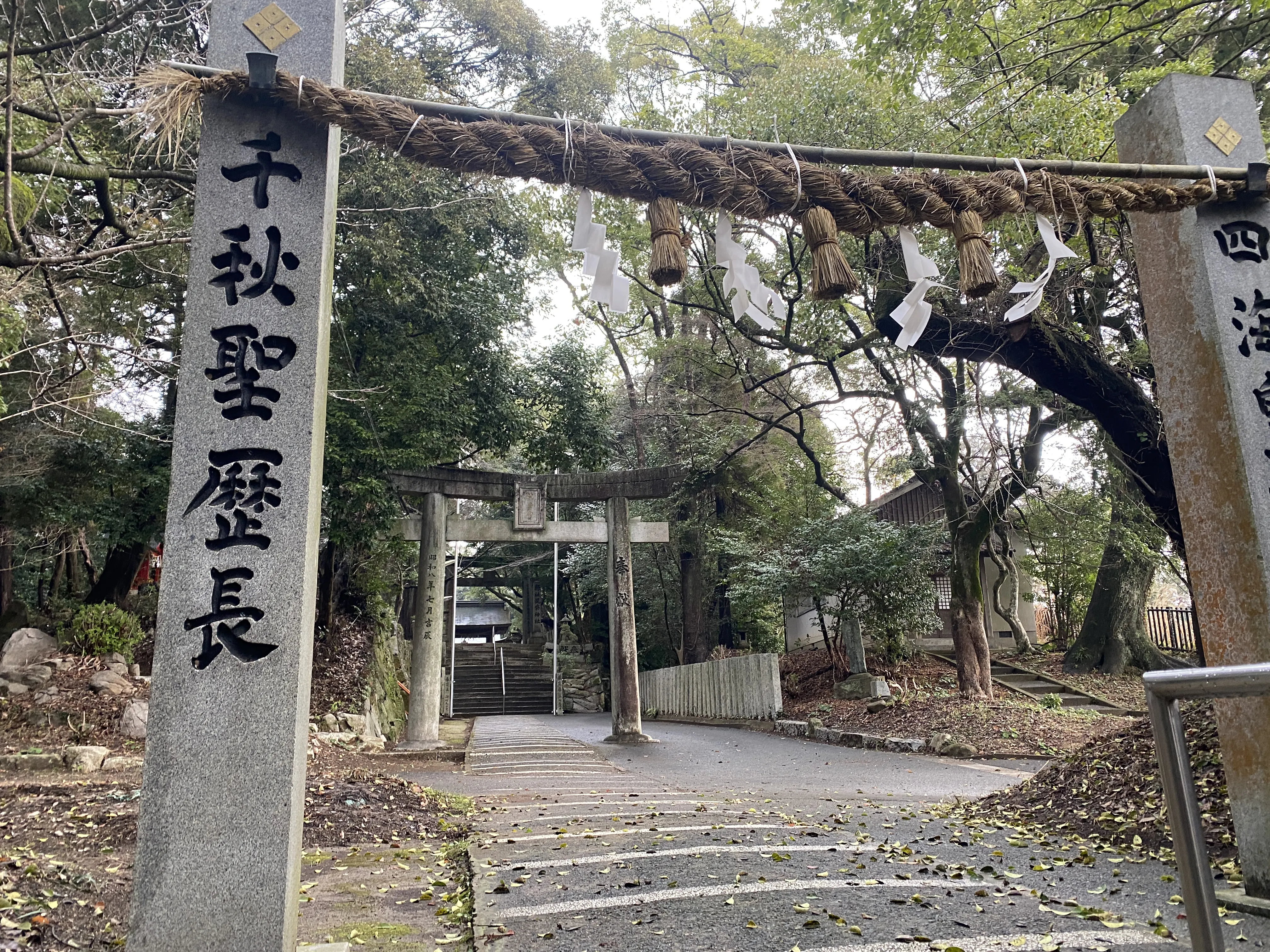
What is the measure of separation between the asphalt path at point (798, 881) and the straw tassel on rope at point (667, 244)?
8.18 ft

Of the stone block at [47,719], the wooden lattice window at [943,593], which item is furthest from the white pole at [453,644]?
the wooden lattice window at [943,593]

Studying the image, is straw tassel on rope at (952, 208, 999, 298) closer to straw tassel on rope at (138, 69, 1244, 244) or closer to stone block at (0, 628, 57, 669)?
straw tassel on rope at (138, 69, 1244, 244)

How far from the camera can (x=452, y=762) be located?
10.0 m

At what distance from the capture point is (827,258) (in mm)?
3309

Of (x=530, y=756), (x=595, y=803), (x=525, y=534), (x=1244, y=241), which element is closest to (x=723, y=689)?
(x=525, y=534)

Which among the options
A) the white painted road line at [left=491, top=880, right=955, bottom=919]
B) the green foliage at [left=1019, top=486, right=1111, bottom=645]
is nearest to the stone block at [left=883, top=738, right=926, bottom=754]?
the green foliage at [left=1019, top=486, right=1111, bottom=645]

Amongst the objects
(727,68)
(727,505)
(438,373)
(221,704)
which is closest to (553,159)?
(221,704)

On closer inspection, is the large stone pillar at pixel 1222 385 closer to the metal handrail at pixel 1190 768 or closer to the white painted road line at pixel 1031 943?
the white painted road line at pixel 1031 943

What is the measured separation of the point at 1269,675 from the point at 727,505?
16.0 meters

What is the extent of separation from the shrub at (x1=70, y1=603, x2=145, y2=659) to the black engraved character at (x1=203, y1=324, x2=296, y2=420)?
8.85m

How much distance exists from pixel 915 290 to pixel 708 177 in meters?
1.11

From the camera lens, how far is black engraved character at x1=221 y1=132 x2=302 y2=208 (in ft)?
9.73

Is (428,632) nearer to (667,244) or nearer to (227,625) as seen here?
(227,625)

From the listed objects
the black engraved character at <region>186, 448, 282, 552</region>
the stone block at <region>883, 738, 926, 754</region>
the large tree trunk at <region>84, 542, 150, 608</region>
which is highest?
the large tree trunk at <region>84, 542, 150, 608</region>
